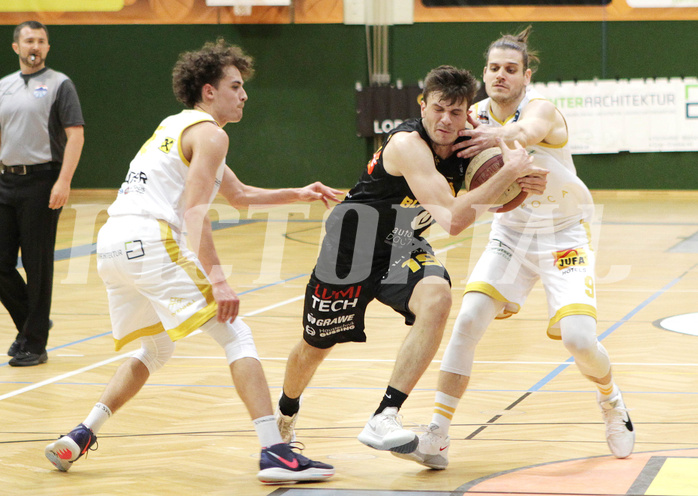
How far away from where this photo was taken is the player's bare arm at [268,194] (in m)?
4.07

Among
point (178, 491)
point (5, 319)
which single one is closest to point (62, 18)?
point (5, 319)

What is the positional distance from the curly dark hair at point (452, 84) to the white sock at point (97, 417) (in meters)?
1.91

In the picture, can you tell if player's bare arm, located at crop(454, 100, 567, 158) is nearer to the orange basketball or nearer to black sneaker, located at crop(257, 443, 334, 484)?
the orange basketball

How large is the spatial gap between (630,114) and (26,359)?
499 inches

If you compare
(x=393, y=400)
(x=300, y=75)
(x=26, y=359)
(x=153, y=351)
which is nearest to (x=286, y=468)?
(x=393, y=400)

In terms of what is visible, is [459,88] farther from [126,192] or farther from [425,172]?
[126,192]

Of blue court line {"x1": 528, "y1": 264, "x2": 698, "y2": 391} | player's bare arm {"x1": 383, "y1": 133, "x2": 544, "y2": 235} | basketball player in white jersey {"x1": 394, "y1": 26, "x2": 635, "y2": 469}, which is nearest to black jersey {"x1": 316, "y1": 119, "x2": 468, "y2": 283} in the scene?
player's bare arm {"x1": 383, "y1": 133, "x2": 544, "y2": 235}

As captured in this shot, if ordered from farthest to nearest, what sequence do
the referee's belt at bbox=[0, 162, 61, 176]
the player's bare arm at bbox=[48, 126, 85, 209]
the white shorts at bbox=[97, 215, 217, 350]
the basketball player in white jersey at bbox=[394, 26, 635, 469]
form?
the referee's belt at bbox=[0, 162, 61, 176], the player's bare arm at bbox=[48, 126, 85, 209], the basketball player in white jersey at bbox=[394, 26, 635, 469], the white shorts at bbox=[97, 215, 217, 350]

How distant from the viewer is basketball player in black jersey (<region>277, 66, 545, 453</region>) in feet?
11.5

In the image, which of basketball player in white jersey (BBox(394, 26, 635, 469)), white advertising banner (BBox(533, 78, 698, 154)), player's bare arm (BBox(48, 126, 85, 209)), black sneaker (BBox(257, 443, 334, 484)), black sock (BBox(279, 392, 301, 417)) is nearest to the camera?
black sneaker (BBox(257, 443, 334, 484))

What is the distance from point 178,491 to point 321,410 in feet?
4.08

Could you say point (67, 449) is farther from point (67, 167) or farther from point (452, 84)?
point (67, 167)

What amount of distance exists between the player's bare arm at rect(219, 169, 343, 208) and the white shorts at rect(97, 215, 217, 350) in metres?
0.53

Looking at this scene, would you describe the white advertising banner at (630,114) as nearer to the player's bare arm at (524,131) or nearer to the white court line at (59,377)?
the white court line at (59,377)
